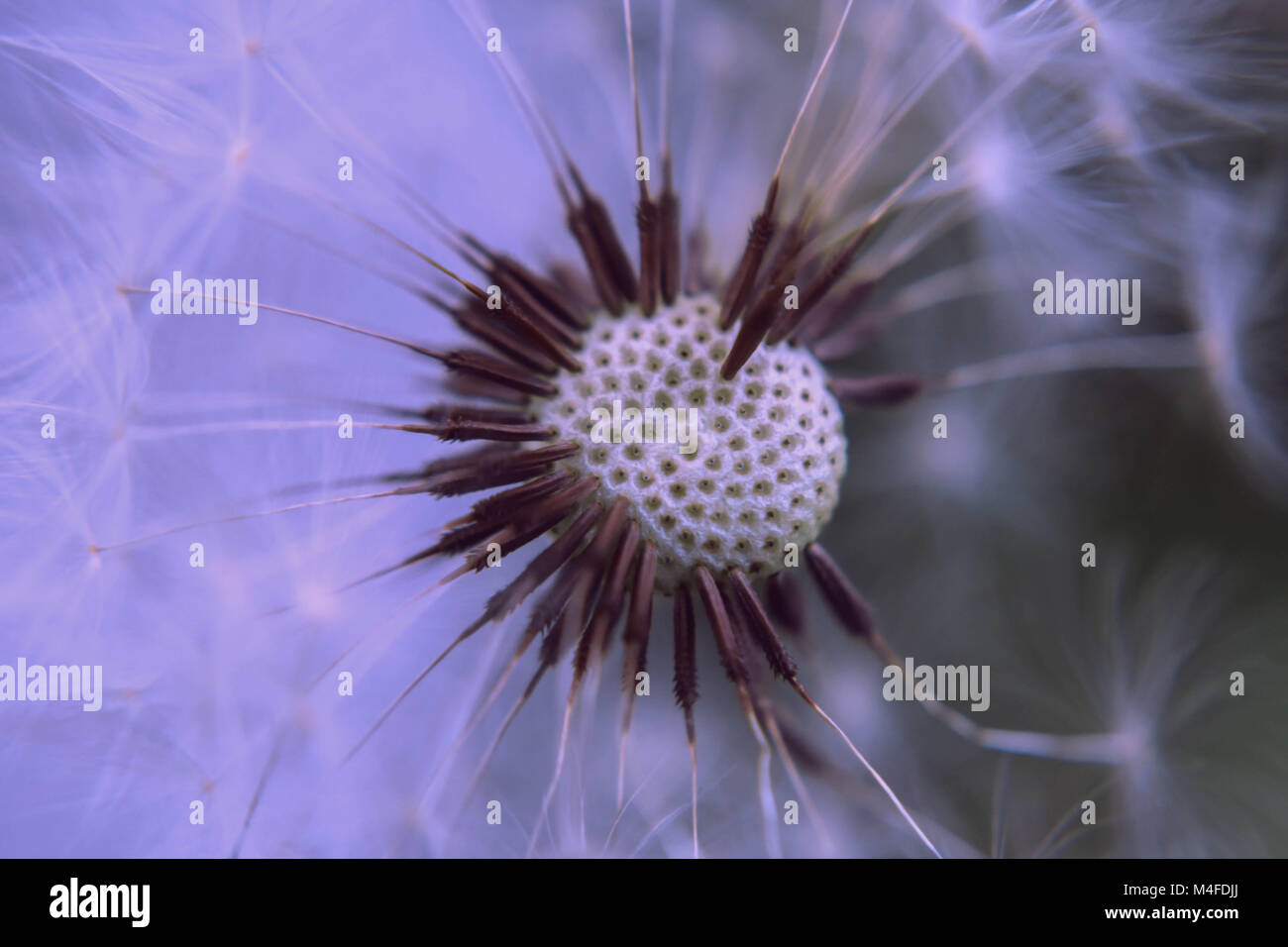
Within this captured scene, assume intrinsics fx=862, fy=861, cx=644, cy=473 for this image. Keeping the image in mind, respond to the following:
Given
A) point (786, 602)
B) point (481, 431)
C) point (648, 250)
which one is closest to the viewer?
point (481, 431)

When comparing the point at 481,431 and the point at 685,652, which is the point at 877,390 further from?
the point at 481,431

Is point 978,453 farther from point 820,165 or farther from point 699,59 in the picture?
point 699,59

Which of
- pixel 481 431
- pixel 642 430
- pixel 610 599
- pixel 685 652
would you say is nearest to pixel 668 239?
pixel 642 430

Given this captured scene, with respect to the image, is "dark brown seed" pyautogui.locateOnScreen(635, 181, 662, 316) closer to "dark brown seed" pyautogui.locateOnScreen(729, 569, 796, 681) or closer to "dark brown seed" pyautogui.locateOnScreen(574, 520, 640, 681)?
"dark brown seed" pyautogui.locateOnScreen(574, 520, 640, 681)

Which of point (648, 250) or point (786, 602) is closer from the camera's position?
point (648, 250)

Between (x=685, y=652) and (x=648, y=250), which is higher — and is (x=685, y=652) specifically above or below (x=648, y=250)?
below
